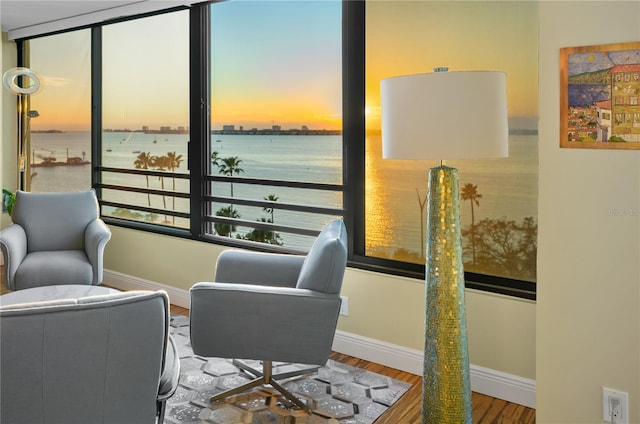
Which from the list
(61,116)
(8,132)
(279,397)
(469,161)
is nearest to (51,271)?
(279,397)

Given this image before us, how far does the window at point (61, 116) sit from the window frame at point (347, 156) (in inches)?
26.0

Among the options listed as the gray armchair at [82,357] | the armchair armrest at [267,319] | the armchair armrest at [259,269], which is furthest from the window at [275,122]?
the gray armchair at [82,357]

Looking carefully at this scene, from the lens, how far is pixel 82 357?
1.60m

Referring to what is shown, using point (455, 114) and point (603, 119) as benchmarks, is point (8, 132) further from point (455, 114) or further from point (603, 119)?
point (603, 119)

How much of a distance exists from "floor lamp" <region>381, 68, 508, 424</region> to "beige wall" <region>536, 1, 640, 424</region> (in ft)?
0.73

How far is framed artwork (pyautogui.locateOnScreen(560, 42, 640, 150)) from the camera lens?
6.40ft

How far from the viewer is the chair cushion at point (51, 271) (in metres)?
3.86

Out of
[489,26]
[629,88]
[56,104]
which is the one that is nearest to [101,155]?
[56,104]

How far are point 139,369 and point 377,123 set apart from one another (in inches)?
80.7

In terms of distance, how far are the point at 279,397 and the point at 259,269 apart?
2.41 feet

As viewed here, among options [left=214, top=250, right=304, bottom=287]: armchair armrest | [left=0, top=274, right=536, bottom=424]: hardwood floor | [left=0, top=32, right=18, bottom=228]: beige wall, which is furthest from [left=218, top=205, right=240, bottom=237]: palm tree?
[left=0, top=32, right=18, bottom=228]: beige wall

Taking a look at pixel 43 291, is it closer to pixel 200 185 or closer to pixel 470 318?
pixel 200 185

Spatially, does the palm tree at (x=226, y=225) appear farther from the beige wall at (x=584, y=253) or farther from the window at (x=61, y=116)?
the beige wall at (x=584, y=253)

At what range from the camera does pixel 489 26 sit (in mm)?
2828
